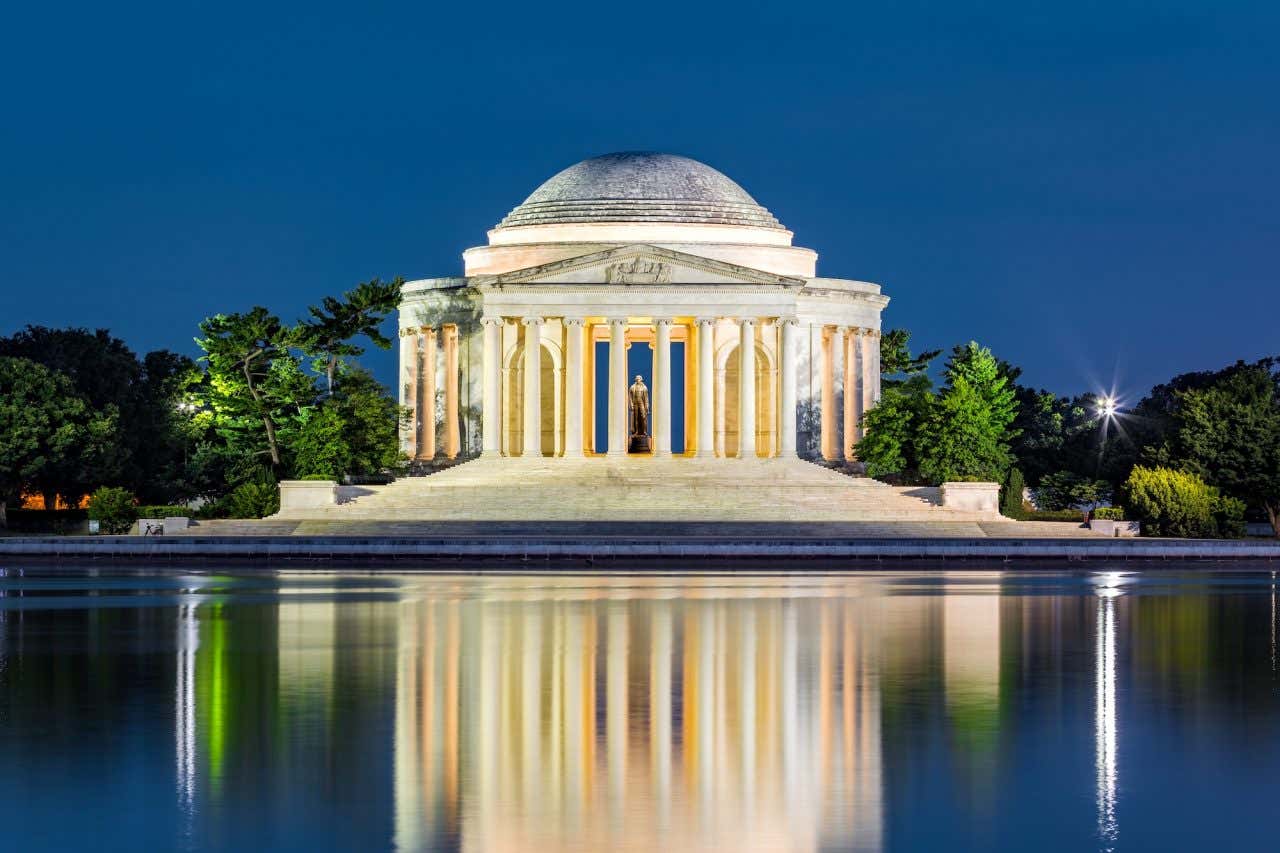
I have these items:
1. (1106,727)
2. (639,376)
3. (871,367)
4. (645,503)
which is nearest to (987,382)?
(871,367)

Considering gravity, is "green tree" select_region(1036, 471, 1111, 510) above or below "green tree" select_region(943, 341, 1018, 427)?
below

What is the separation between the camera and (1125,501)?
9225 cm

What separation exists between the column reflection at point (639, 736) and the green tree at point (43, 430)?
195ft

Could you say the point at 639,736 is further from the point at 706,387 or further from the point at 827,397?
the point at 827,397

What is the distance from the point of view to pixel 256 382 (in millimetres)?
102688


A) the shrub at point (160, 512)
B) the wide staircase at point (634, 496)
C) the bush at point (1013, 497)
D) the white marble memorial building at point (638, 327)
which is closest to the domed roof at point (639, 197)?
the white marble memorial building at point (638, 327)

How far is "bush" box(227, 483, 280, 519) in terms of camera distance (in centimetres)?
9019

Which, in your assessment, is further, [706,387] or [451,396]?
[451,396]

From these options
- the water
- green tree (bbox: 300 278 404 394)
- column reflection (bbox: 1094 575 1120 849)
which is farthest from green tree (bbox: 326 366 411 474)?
column reflection (bbox: 1094 575 1120 849)

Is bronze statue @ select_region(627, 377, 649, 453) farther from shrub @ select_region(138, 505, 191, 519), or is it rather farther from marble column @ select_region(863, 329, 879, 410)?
shrub @ select_region(138, 505, 191, 519)

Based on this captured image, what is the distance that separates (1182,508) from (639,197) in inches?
1386

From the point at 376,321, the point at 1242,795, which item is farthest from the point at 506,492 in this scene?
the point at 1242,795

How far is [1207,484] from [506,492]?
1162 inches

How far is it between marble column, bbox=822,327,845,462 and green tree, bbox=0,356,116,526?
35926mm
